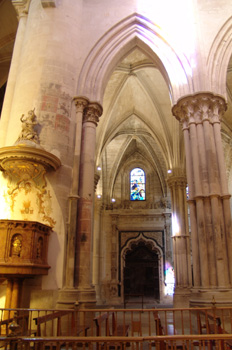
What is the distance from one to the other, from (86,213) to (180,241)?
695cm

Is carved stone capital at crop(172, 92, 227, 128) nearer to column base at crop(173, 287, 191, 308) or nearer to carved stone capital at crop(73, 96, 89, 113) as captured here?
carved stone capital at crop(73, 96, 89, 113)

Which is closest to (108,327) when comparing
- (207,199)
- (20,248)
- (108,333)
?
(108,333)

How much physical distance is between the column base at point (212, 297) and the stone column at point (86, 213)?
2.44 metres

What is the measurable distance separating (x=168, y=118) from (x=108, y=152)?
6820mm

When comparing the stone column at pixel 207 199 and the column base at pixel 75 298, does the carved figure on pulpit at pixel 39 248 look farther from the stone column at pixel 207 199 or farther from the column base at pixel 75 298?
the stone column at pixel 207 199

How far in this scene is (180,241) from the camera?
45.8ft

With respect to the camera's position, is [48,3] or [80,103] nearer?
[80,103]

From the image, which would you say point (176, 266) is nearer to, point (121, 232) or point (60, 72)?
point (121, 232)

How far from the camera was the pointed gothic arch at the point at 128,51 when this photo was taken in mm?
9547

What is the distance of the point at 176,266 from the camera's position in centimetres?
1369

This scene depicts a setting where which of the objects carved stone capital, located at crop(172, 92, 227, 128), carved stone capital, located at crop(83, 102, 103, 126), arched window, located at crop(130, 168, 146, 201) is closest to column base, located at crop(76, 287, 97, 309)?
carved stone capital, located at crop(83, 102, 103, 126)

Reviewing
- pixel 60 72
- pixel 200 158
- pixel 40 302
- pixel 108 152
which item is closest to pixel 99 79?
pixel 60 72

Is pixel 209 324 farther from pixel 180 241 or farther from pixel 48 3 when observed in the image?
pixel 48 3

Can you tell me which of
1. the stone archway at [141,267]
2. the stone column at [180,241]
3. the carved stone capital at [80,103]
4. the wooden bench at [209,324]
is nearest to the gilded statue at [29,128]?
the carved stone capital at [80,103]
